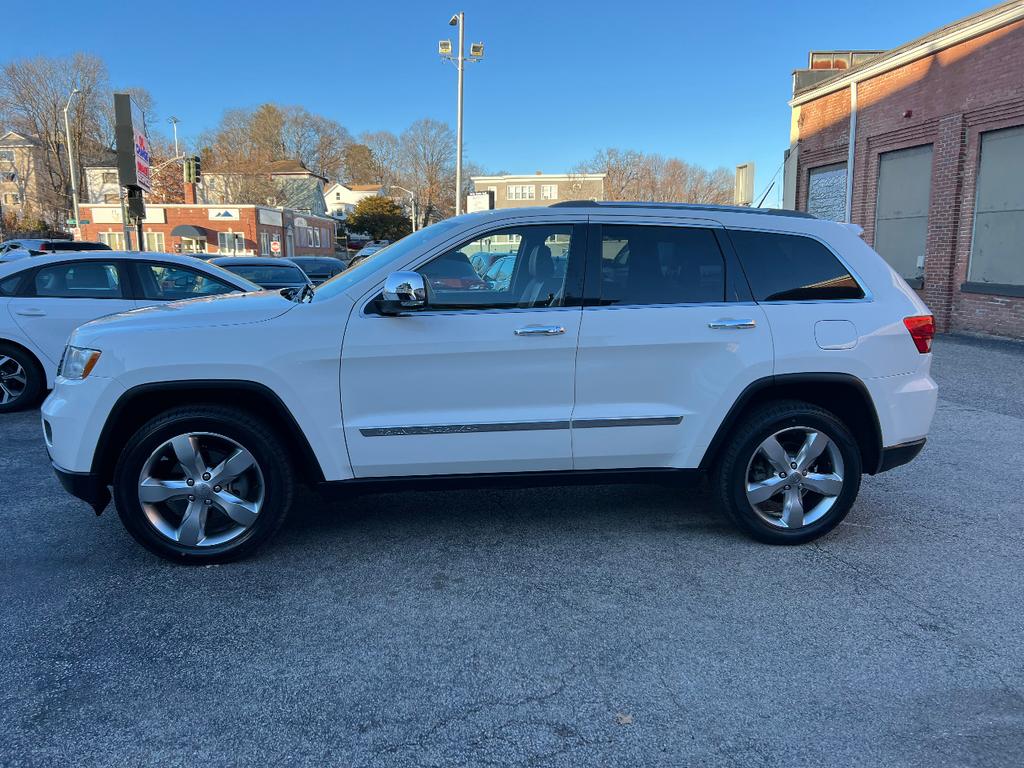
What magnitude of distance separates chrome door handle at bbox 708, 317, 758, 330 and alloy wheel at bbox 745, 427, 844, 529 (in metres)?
0.63

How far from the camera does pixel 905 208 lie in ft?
50.1

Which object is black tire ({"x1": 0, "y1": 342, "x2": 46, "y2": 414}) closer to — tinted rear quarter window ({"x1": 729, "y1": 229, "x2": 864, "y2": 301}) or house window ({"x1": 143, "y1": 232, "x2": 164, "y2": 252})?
tinted rear quarter window ({"x1": 729, "y1": 229, "x2": 864, "y2": 301})

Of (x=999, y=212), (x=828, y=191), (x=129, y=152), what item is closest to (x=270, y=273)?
(x=129, y=152)

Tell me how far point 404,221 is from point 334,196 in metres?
25.2

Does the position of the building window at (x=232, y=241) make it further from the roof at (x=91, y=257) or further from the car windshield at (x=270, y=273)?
the roof at (x=91, y=257)

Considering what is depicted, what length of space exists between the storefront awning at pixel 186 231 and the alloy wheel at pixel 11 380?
42.6 meters

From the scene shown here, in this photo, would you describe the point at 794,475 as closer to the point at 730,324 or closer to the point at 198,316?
the point at 730,324

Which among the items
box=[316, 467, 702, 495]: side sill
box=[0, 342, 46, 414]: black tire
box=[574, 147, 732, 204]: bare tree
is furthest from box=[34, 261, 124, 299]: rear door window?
box=[574, 147, 732, 204]: bare tree

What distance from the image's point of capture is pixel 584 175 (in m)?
52.9

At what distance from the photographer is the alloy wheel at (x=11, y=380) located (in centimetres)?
746

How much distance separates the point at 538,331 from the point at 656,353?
0.65 meters

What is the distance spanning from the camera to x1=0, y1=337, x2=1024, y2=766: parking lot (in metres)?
2.53

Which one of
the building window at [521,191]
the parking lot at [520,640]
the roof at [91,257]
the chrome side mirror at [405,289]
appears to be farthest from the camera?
Answer: the building window at [521,191]

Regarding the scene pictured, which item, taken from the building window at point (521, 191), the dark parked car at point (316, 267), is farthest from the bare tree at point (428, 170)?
the dark parked car at point (316, 267)
